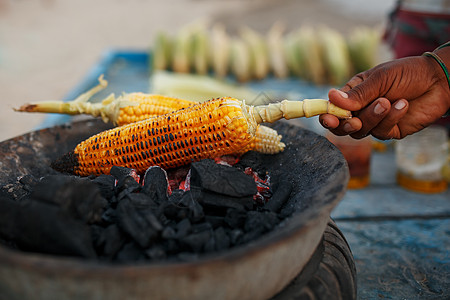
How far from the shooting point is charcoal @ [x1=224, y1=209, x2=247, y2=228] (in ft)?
4.42

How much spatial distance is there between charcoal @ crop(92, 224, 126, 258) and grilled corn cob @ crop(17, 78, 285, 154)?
838 millimetres

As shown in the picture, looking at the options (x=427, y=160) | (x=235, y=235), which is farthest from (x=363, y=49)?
(x=235, y=235)

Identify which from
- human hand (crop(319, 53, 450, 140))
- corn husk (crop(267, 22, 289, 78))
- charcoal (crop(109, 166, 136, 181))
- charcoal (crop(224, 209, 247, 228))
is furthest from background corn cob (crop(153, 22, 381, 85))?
charcoal (crop(224, 209, 247, 228))

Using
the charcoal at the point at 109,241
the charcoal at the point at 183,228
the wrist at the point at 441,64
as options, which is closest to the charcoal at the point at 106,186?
the charcoal at the point at 109,241

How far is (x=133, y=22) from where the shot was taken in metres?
11.4

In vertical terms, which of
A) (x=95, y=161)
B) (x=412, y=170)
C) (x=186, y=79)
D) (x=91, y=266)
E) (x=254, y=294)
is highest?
(x=91, y=266)

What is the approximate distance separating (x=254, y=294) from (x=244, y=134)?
70cm

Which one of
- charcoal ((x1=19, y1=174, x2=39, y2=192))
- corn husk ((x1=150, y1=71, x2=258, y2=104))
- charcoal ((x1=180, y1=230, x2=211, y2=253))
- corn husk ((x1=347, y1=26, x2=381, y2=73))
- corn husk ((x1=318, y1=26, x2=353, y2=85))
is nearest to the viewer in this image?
charcoal ((x1=180, y1=230, x2=211, y2=253))

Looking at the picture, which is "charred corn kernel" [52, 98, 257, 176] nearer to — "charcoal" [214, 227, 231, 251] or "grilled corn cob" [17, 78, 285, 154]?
"grilled corn cob" [17, 78, 285, 154]

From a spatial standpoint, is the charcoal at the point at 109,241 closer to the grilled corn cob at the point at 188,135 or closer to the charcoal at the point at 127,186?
the charcoal at the point at 127,186

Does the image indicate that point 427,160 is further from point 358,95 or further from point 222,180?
point 222,180

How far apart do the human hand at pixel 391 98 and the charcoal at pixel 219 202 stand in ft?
1.82

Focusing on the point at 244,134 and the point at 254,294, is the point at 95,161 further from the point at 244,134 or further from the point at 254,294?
the point at 254,294

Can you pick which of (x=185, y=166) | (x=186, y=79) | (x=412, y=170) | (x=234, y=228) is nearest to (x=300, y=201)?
(x=234, y=228)
